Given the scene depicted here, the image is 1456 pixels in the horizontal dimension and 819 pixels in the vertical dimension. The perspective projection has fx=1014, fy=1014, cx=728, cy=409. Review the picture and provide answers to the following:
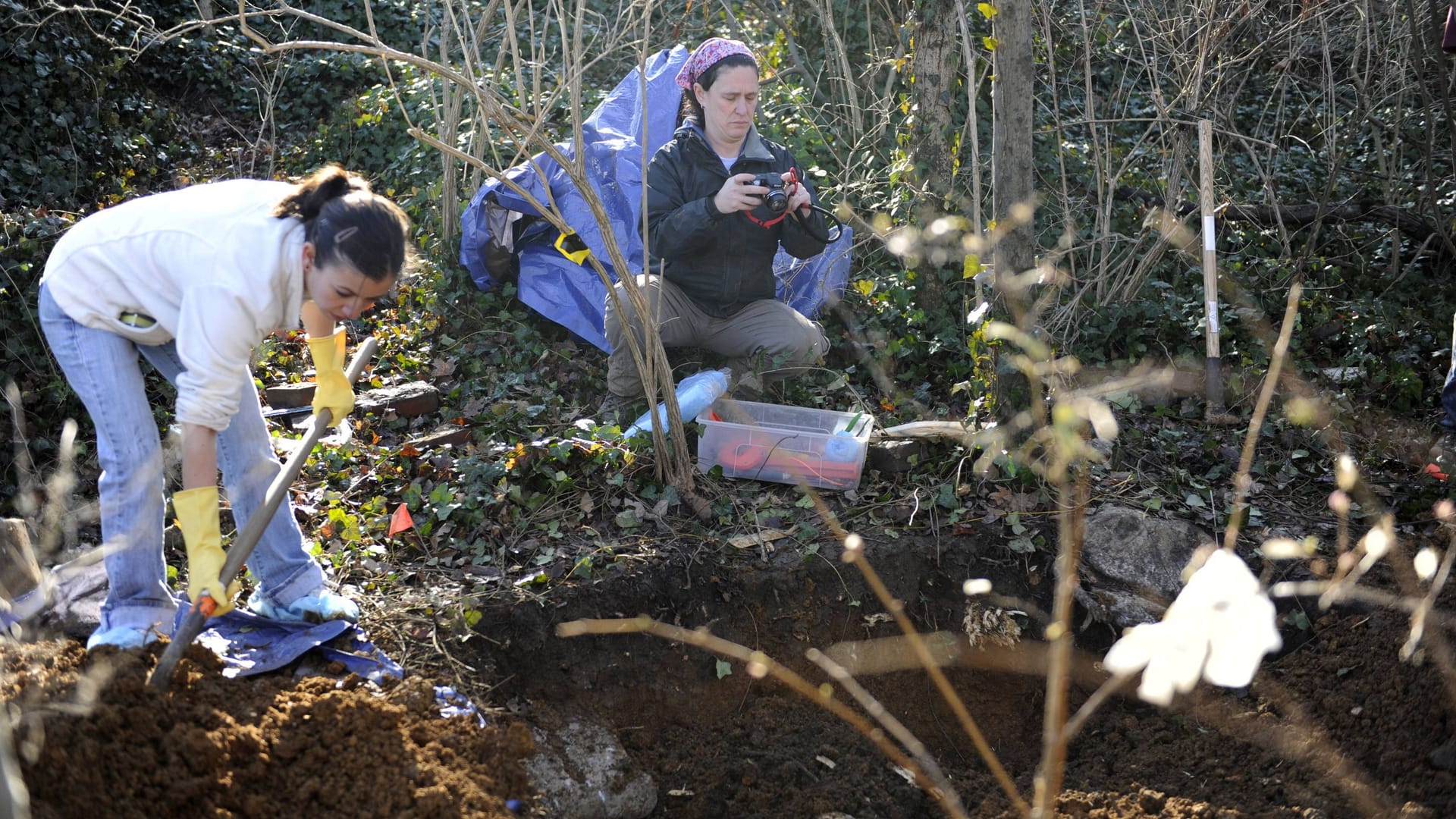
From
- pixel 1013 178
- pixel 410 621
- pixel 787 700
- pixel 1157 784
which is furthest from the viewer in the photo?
pixel 1013 178

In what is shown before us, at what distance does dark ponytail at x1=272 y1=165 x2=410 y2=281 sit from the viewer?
2.12 meters

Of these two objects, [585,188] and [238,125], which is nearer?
[585,188]

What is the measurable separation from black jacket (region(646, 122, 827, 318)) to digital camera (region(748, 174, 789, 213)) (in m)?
0.13

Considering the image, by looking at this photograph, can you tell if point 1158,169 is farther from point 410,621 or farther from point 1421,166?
point 410,621

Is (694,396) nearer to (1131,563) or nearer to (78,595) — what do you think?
(1131,563)

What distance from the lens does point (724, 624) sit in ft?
9.75

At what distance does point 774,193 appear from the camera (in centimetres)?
357

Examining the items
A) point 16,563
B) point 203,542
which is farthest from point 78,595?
point 203,542

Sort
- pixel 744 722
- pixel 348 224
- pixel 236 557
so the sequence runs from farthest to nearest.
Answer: pixel 744 722 → pixel 236 557 → pixel 348 224

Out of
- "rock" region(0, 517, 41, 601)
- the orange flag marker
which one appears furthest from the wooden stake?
"rock" region(0, 517, 41, 601)

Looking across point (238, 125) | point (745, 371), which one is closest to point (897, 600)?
point (745, 371)

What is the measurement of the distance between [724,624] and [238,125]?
5.40 meters

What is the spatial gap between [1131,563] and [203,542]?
253cm

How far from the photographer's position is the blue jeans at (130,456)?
2.32 meters
